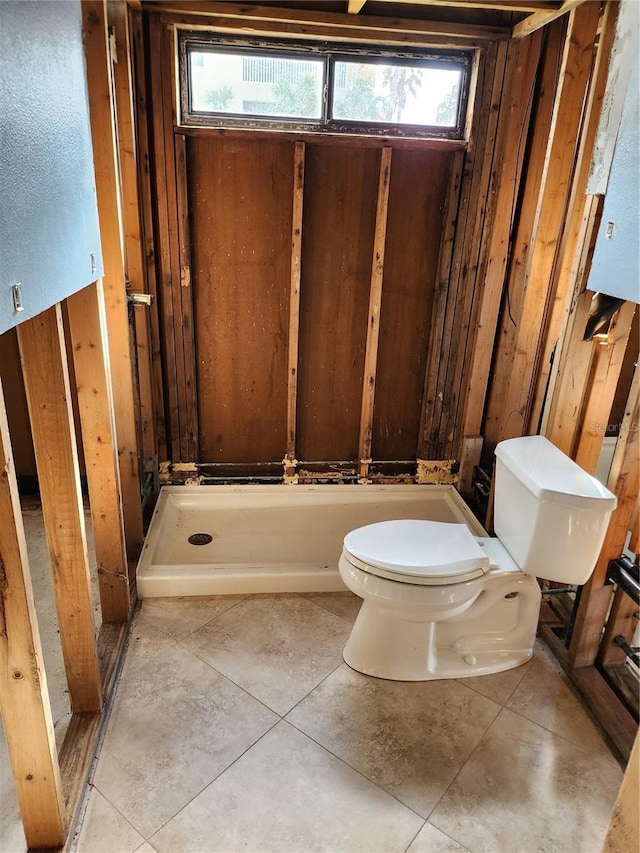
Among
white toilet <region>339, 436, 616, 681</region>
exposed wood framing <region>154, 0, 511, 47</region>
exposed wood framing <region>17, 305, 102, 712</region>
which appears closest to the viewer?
exposed wood framing <region>17, 305, 102, 712</region>

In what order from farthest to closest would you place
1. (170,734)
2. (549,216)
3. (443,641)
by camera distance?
(549,216) → (443,641) → (170,734)

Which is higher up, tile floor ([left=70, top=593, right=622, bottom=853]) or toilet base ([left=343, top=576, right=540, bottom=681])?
toilet base ([left=343, top=576, right=540, bottom=681])

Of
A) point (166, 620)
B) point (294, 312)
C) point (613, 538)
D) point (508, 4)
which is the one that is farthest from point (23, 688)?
point (508, 4)

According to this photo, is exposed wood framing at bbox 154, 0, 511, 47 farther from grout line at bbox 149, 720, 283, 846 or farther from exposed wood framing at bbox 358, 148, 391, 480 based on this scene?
grout line at bbox 149, 720, 283, 846

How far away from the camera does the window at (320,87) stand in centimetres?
251

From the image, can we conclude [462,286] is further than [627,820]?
Yes

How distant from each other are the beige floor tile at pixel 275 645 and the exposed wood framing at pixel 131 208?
998mm

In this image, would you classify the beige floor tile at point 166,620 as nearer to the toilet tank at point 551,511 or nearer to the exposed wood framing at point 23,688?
the exposed wood framing at point 23,688

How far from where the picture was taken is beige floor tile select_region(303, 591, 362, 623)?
7.82 feet

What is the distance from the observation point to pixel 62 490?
159cm

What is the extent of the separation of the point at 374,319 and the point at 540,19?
1370 mm

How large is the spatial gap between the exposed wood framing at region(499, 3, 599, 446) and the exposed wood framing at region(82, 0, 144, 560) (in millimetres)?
1658

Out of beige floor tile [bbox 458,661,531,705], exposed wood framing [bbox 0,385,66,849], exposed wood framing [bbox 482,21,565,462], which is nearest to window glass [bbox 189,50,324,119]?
exposed wood framing [bbox 482,21,565,462]

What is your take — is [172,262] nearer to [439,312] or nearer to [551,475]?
[439,312]
